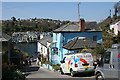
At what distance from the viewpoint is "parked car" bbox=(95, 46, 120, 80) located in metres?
9.62

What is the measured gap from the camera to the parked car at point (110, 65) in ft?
31.6

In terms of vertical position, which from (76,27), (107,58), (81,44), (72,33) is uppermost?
(76,27)

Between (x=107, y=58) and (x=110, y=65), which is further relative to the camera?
(x=107, y=58)

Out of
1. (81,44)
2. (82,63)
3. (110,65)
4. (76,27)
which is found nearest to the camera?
(110,65)

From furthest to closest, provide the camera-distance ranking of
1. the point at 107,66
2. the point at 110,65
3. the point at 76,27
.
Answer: the point at 76,27 < the point at 107,66 < the point at 110,65

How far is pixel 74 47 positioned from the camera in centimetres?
2562

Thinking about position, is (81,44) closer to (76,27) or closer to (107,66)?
(76,27)

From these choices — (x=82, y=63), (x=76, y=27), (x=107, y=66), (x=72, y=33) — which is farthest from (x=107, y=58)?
(x=76, y=27)

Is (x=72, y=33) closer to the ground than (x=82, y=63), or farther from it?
farther from it

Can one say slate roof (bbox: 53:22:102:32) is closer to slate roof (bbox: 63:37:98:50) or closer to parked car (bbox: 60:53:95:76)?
slate roof (bbox: 63:37:98:50)

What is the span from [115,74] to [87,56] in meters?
5.31

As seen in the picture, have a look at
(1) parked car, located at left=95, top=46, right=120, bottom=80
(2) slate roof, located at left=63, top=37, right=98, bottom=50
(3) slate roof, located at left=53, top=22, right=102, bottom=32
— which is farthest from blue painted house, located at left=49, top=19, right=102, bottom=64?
(1) parked car, located at left=95, top=46, right=120, bottom=80

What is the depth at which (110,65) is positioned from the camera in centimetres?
1009

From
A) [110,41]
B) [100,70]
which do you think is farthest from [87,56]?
[110,41]
